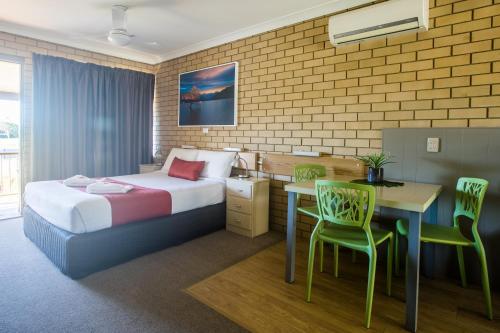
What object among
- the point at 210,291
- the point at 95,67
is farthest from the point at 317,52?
the point at 95,67

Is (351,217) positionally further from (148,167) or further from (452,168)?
(148,167)

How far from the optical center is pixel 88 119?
4.56m

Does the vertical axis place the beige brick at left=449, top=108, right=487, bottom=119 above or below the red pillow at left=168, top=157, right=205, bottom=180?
above

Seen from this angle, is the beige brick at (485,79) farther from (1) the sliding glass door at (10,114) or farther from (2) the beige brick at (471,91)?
(1) the sliding glass door at (10,114)

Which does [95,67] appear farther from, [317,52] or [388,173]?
[388,173]

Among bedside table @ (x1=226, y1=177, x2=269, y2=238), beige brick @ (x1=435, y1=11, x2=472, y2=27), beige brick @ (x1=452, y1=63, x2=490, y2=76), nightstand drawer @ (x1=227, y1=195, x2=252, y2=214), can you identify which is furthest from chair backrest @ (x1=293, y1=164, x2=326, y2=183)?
beige brick @ (x1=435, y1=11, x2=472, y2=27)

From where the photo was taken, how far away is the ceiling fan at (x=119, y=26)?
130 inches

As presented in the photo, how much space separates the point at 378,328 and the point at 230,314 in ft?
3.10

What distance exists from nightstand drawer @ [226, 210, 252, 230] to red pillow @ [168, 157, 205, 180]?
0.70 meters

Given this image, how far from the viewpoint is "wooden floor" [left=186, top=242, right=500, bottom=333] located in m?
1.88

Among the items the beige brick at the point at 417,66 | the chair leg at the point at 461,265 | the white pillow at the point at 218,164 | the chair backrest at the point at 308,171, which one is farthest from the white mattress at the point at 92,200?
the chair leg at the point at 461,265

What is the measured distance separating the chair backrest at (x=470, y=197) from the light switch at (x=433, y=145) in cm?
40

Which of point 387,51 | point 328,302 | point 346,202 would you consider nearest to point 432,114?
point 387,51

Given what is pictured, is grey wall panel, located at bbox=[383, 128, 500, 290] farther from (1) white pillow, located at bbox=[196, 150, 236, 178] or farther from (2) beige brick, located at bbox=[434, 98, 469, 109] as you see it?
(1) white pillow, located at bbox=[196, 150, 236, 178]
